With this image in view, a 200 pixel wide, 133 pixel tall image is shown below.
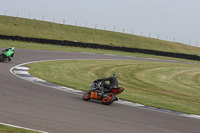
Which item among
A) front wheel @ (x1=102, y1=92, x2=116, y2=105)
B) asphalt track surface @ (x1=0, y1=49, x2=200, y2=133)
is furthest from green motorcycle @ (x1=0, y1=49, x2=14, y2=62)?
front wheel @ (x1=102, y1=92, x2=116, y2=105)

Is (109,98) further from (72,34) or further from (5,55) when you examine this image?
(72,34)

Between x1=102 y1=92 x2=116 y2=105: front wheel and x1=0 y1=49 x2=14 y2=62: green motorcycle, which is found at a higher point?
x1=0 y1=49 x2=14 y2=62: green motorcycle

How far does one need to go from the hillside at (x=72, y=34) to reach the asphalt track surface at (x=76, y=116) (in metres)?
39.6

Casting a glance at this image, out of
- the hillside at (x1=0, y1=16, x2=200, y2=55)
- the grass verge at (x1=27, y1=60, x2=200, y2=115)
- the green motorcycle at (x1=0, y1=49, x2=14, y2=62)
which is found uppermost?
the hillside at (x1=0, y1=16, x2=200, y2=55)

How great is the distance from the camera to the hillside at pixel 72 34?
52281mm

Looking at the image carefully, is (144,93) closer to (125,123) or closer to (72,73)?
(72,73)

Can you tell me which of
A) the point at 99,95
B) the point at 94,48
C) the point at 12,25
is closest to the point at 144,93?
the point at 99,95

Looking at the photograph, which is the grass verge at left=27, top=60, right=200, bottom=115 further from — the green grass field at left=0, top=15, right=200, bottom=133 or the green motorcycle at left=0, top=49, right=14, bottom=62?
the green motorcycle at left=0, top=49, right=14, bottom=62

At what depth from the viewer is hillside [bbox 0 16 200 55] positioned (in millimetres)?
52281

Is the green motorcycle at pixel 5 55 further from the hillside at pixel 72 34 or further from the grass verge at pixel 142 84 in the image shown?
the hillside at pixel 72 34

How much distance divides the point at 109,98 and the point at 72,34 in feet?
150

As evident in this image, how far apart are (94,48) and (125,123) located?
35687 millimetres

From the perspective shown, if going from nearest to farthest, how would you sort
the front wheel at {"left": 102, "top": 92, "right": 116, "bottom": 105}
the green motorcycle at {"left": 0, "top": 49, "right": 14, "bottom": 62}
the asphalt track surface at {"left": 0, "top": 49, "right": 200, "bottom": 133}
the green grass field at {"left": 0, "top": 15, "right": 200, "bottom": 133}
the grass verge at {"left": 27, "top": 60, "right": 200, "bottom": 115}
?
1. the asphalt track surface at {"left": 0, "top": 49, "right": 200, "bottom": 133}
2. the front wheel at {"left": 102, "top": 92, "right": 116, "bottom": 105}
3. the grass verge at {"left": 27, "top": 60, "right": 200, "bottom": 115}
4. the green grass field at {"left": 0, "top": 15, "right": 200, "bottom": 133}
5. the green motorcycle at {"left": 0, "top": 49, "right": 14, "bottom": 62}

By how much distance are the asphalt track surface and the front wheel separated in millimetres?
221
